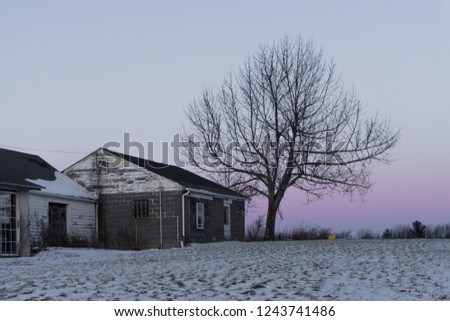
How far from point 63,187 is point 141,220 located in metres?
4.36

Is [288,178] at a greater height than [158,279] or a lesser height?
greater

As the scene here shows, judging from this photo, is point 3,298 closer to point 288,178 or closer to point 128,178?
point 128,178

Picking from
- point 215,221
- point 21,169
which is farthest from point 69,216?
point 215,221

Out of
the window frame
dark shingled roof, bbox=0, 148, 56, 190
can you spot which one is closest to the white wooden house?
dark shingled roof, bbox=0, 148, 56, 190

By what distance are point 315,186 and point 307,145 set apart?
2.58 metres

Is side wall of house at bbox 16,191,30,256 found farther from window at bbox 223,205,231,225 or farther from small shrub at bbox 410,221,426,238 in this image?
small shrub at bbox 410,221,426,238

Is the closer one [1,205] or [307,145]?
[1,205]

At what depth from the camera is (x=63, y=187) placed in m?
32.9

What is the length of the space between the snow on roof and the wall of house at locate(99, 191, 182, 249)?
4.22 ft

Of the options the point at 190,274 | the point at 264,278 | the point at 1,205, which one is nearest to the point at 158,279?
the point at 190,274

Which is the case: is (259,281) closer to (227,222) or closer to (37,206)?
(37,206)

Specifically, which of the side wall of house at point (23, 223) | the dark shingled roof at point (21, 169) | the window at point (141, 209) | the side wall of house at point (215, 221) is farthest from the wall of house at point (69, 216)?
the side wall of house at point (215, 221)
